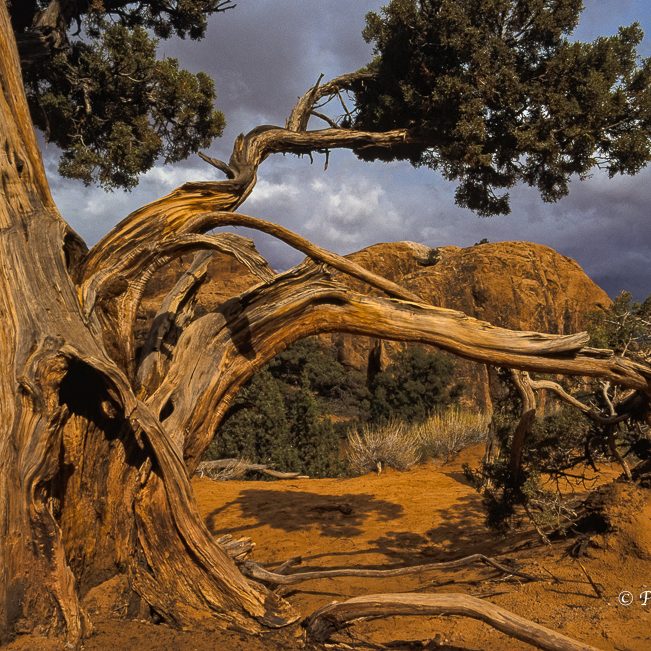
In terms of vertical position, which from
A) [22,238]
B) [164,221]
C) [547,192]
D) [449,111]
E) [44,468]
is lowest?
[44,468]

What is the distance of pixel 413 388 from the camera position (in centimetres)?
2033

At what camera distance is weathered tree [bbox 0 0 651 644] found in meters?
3.50

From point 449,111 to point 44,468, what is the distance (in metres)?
5.75

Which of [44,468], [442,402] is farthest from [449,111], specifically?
[442,402]

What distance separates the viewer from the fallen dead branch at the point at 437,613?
320 cm

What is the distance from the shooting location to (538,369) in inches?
171

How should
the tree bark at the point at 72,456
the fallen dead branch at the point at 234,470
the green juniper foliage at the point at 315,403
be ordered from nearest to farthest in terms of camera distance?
the tree bark at the point at 72,456, the fallen dead branch at the point at 234,470, the green juniper foliage at the point at 315,403

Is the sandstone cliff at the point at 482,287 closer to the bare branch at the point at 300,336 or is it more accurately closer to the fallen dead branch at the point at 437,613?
the bare branch at the point at 300,336

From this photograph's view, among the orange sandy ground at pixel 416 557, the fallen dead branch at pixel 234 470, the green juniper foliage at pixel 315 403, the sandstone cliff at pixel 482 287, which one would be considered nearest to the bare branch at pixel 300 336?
the green juniper foliage at pixel 315 403

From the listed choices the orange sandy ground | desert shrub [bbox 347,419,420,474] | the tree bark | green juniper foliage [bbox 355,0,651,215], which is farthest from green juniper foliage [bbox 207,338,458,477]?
green juniper foliage [bbox 355,0,651,215]

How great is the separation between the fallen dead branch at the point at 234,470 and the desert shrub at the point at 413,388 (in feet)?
22.3

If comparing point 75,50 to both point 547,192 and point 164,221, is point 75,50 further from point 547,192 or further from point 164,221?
point 547,192

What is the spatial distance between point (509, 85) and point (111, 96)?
4.86 metres

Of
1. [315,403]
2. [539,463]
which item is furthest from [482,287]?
[539,463]
